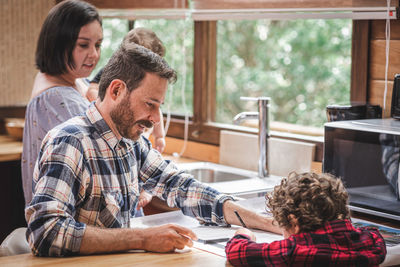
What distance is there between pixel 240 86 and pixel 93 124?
4908mm

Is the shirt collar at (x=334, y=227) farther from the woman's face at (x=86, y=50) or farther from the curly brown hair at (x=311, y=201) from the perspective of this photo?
the woman's face at (x=86, y=50)

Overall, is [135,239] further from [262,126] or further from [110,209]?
[262,126]

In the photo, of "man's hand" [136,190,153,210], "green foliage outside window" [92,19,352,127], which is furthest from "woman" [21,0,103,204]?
"green foliage outside window" [92,19,352,127]

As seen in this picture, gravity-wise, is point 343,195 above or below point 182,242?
above

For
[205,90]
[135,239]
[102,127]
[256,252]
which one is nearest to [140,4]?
A: [205,90]

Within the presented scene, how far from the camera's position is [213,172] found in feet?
9.39

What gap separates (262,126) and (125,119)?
104 cm

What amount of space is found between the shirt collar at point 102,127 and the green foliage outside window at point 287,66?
432 cm

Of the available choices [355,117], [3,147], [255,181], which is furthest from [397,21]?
[3,147]

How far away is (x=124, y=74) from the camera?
1.69m

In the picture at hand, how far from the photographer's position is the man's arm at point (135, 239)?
1519mm

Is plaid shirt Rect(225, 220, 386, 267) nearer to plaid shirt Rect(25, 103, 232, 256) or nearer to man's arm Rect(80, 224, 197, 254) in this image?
man's arm Rect(80, 224, 197, 254)

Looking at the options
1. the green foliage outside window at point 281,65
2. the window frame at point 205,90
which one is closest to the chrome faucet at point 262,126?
the window frame at point 205,90

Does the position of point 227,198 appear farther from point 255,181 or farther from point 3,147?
point 3,147
